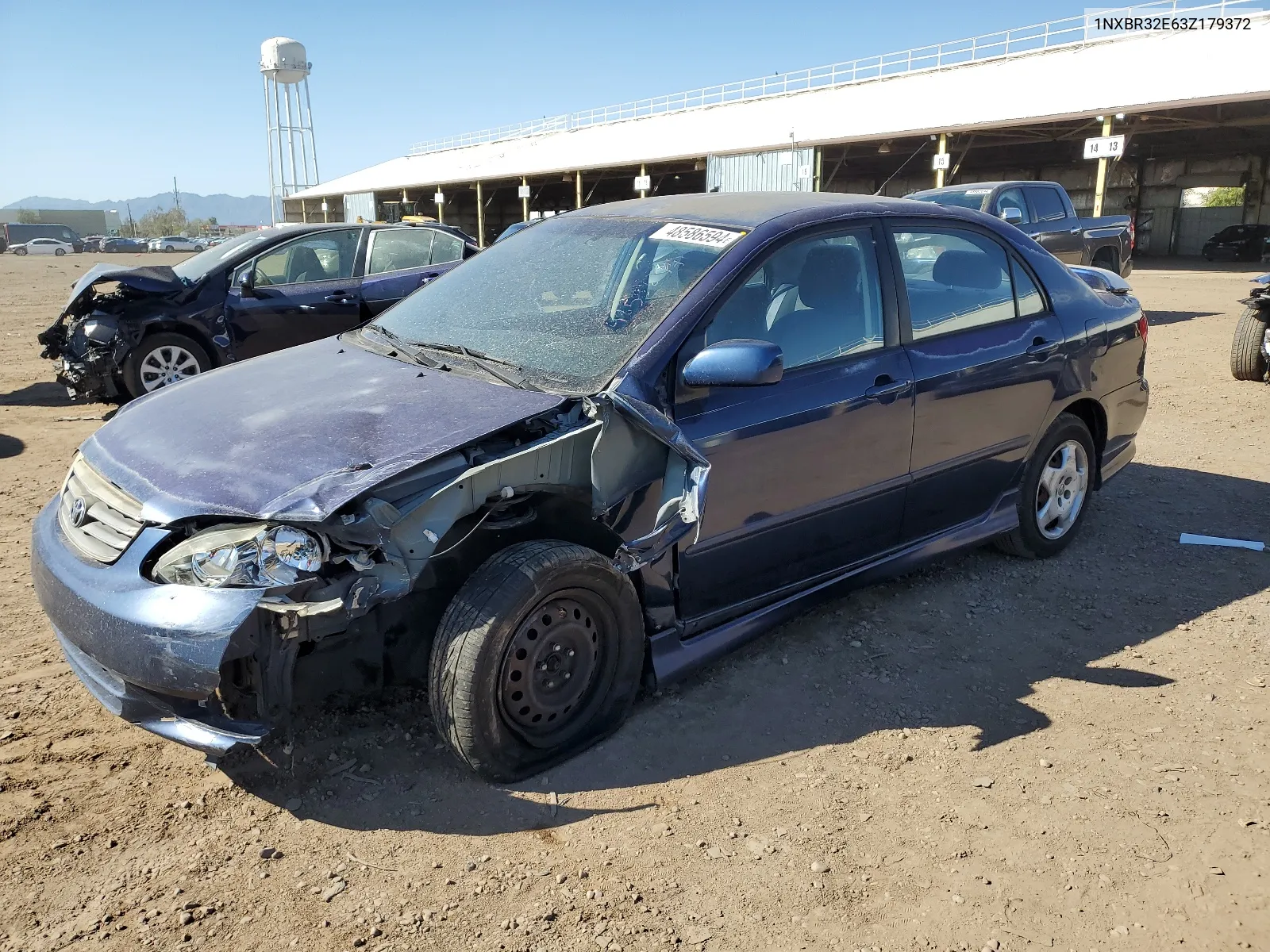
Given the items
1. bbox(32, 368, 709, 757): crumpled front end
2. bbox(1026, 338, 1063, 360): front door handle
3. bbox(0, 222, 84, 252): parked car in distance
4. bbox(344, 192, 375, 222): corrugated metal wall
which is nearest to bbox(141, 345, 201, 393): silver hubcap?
bbox(32, 368, 709, 757): crumpled front end

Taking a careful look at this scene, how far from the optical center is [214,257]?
839 cm


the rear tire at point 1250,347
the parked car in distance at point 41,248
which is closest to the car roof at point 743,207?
the rear tire at point 1250,347

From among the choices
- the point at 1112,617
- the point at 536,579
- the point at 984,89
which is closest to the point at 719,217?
the point at 536,579

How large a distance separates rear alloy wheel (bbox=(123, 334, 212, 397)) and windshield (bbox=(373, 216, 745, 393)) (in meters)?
4.87

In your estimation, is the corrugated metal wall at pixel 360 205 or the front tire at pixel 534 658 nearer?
the front tire at pixel 534 658

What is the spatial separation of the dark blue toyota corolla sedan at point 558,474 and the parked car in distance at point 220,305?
460cm

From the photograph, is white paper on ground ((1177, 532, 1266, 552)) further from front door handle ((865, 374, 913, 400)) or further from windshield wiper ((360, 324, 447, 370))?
windshield wiper ((360, 324, 447, 370))

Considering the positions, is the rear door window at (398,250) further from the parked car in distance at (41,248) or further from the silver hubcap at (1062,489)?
the parked car in distance at (41,248)

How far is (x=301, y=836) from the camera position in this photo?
2.61 m

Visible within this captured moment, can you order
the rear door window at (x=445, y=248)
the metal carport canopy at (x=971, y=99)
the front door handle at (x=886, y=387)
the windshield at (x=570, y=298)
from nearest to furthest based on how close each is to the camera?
the windshield at (x=570, y=298), the front door handle at (x=886, y=387), the rear door window at (x=445, y=248), the metal carport canopy at (x=971, y=99)

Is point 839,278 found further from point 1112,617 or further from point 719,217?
point 1112,617

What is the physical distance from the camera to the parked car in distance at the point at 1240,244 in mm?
27297

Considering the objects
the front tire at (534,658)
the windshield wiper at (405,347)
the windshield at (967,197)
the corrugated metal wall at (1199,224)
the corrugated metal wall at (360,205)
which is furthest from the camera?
the corrugated metal wall at (360,205)

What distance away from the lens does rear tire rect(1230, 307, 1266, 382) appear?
27.8 ft
